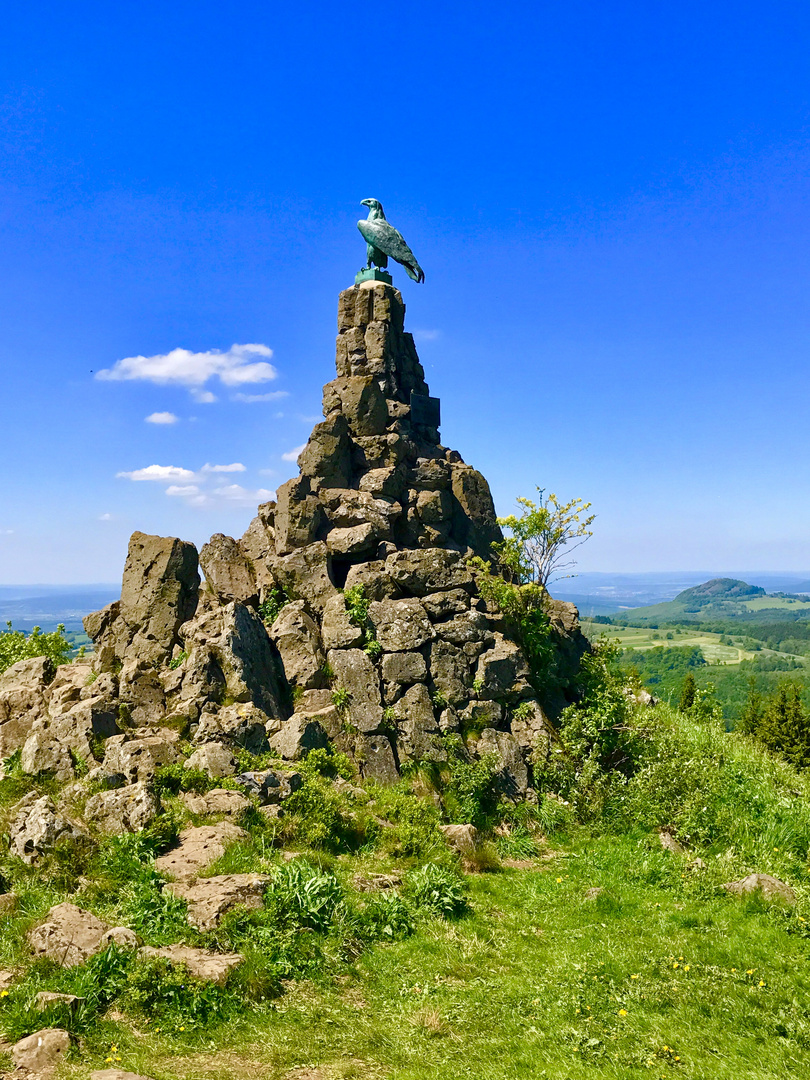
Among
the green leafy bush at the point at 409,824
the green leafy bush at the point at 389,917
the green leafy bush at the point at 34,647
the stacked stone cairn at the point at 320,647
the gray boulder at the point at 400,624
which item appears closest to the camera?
the green leafy bush at the point at 389,917

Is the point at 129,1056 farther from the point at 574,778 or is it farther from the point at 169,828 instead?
the point at 574,778

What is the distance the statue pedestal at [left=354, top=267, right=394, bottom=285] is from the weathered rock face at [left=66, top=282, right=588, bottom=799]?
1427mm

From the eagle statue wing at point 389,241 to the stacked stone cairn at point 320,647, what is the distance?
3287 millimetres

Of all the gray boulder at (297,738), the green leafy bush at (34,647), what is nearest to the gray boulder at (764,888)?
the gray boulder at (297,738)

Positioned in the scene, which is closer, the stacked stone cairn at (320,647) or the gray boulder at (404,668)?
the stacked stone cairn at (320,647)

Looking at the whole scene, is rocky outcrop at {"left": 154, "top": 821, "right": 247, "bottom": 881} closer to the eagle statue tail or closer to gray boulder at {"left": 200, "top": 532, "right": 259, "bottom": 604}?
gray boulder at {"left": 200, "top": 532, "right": 259, "bottom": 604}

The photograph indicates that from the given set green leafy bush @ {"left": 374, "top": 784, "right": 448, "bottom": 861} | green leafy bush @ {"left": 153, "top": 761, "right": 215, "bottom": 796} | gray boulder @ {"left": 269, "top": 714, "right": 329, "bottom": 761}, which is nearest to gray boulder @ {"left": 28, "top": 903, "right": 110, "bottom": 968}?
Result: green leafy bush @ {"left": 153, "top": 761, "right": 215, "bottom": 796}

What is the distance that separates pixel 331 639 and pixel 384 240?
1808cm

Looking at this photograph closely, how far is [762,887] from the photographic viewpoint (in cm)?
1496

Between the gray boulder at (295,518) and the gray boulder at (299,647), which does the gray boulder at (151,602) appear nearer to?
the gray boulder at (295,518)

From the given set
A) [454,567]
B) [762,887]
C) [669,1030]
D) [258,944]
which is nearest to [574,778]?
[762,887]

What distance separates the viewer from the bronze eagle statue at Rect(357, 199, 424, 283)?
29.1 meters

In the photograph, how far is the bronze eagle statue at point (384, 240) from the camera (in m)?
29.1

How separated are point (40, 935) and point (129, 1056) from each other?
3.21 m
